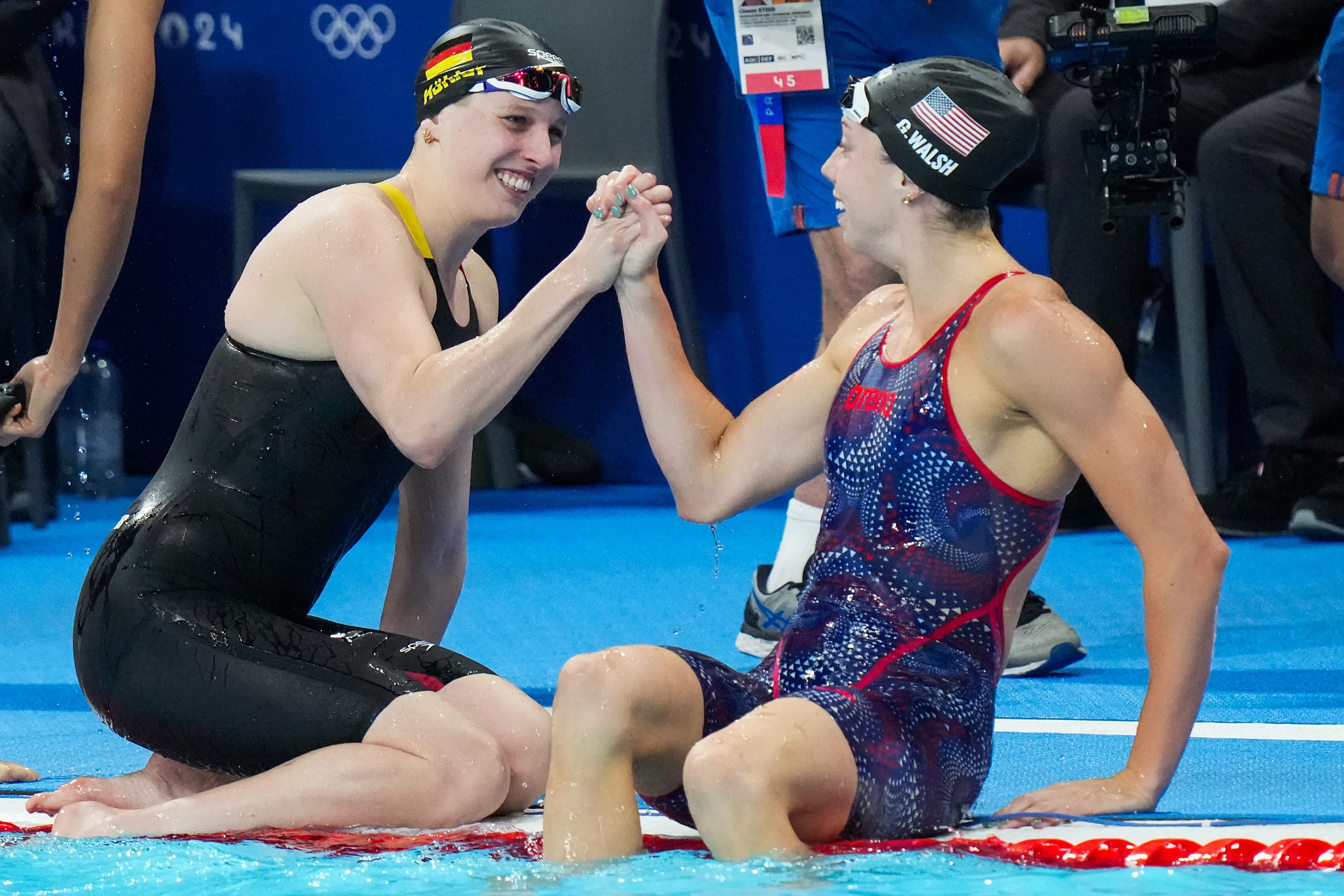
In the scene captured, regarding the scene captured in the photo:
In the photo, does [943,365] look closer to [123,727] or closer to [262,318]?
[262,318]

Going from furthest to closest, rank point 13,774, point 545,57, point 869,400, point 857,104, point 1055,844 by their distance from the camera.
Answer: point 13,774, point 545,57, point 857,104, point 869,400, point 1055,844

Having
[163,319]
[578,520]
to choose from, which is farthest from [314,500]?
[163,319]

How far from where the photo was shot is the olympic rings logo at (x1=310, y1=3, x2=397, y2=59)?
8531 mm

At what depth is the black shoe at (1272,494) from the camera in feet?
21.6

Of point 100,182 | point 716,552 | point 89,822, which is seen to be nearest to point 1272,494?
point 716,552

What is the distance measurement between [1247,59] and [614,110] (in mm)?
2578

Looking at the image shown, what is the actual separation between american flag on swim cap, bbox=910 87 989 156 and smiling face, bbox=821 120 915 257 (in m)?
0.10

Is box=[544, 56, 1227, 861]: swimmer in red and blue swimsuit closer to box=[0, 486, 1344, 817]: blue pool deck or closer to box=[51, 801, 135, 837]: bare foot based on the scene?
box=[0, 486, 1344, 817]: blue pool deck

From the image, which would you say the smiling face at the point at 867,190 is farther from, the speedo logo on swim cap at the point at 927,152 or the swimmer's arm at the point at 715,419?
the swimmer's arm at the point at 715,419

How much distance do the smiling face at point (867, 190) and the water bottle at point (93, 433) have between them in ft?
19.9

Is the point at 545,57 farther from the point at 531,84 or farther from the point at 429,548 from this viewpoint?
the point at 429,548

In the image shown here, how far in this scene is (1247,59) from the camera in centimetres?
673

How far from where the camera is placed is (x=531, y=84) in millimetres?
3471

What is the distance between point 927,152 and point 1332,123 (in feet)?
10.5
